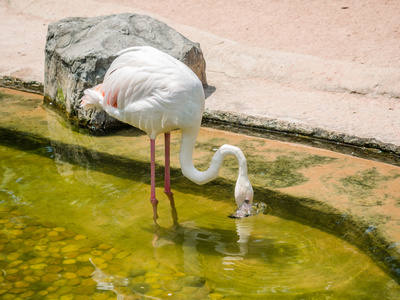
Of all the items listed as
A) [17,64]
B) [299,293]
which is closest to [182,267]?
[299,293]

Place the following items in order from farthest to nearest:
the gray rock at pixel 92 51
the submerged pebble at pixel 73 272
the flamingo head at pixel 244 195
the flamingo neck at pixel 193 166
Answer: the gray rock at pixel 92 51 → the flamingo neck at pixel 193 166 → the flamingo head at pixel 244 195 → the submerged pebble at pixel 73 272

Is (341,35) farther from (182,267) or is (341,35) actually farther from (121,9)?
(182,267)

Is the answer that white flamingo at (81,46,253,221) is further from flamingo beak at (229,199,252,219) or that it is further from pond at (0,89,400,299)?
pond at (0,89,400,299)

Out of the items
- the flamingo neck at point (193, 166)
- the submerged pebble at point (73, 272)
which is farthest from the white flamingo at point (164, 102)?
the submerged pebble at point (73, 272)

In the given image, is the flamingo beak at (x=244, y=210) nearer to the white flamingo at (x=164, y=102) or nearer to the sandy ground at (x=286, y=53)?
the white flamingo at (x=164, y=102)

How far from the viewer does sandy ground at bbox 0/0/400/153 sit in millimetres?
6047

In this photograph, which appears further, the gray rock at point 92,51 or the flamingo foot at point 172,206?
the gray rock at point 92,51

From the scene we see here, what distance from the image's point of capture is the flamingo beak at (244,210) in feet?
12.4

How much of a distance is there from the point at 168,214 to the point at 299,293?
56.9 inches

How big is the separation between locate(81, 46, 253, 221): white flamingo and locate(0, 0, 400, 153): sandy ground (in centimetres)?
197

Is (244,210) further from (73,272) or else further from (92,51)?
(92,51)

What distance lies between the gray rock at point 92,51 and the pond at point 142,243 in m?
1.08

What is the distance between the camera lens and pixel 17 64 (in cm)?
814

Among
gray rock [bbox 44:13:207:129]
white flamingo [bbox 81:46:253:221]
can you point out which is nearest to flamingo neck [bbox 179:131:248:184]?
white flamingo [bbox 81:46:253:221]
